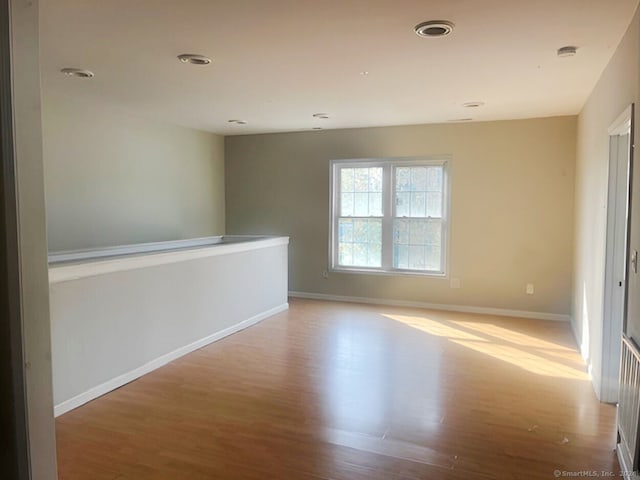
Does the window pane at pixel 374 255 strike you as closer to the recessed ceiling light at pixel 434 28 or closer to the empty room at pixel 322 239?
the empty room at pixel 322 239

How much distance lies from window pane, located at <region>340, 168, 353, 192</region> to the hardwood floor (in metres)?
2.61

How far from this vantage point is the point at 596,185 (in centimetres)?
373

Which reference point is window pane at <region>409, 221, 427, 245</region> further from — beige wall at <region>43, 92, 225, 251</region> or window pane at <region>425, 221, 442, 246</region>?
beige wall at <region>43, 92, 225, 251</region>

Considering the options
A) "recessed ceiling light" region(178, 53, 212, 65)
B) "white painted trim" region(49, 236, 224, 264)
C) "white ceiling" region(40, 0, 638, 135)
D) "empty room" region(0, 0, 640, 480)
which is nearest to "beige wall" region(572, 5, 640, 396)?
"empty room" region(0, 0, 640, 480)

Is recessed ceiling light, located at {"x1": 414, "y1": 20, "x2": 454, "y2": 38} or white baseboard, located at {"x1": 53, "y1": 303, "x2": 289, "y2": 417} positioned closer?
recessed ceiling light, located at {"x1": 414, "y1": 20, "x2": 454, "y2": 38}

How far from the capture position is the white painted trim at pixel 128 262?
3039mm

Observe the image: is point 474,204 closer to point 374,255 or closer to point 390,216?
point 390,216

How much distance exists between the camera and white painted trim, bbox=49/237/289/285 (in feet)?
9.97

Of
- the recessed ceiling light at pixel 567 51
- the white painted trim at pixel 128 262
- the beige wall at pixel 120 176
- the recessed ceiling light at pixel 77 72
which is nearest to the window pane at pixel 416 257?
the white painted trim at pixel 128 262

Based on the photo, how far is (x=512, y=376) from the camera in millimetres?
3729

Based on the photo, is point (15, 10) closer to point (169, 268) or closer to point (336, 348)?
point (169, 268)

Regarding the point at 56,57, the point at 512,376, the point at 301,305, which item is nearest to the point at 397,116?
the point at 301,305

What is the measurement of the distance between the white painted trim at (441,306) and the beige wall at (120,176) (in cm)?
190

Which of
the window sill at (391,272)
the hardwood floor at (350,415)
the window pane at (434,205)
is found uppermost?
the window pane at (434,205)
